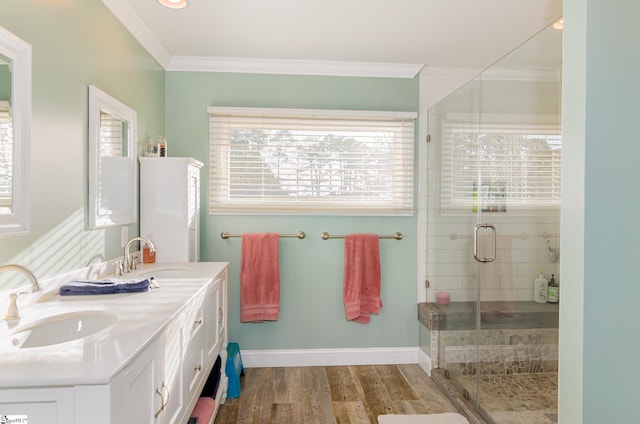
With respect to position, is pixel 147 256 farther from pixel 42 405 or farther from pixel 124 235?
pixel 42 405

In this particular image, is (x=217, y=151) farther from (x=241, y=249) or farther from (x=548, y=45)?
(x=548, y=45)

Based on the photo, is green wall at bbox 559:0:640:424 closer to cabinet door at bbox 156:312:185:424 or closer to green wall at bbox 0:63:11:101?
cabinet door at bbox 156:312:185:424

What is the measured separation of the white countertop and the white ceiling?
1585 millimetres

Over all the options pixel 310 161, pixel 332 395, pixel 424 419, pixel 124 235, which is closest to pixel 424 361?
pixel 424 419

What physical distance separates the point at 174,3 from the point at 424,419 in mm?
2843

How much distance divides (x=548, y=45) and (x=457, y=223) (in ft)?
3.96

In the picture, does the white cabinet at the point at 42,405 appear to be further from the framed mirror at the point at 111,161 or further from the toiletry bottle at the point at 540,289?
the toiletry bottle at the point at 540,289

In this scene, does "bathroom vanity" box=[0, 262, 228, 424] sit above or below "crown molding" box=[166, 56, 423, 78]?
below

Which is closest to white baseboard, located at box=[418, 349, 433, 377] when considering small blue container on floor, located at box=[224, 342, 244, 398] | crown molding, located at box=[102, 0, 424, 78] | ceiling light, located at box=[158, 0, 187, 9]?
small blue container on floor, located at box=[224, 342, 244, 398]

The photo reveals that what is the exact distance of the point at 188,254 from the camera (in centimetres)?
252

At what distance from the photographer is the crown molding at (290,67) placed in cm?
290

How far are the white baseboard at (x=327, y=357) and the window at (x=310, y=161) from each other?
3.71ft

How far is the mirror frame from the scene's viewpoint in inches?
51.8

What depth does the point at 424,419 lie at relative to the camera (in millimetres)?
2232
